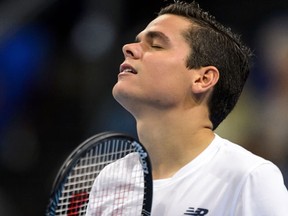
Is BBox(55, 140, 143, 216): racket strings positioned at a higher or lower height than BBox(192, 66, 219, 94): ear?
lower

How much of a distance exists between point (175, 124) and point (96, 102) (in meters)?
2.52

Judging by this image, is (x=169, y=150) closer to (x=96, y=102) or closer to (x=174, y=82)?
(x=174, y=82)

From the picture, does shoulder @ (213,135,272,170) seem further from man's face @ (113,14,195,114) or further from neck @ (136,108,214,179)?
man's face @ (113,14,195,114)

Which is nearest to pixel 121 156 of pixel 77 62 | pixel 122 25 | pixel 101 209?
pixel 101 209

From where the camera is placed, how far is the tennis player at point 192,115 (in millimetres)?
1782

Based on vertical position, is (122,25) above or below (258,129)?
above

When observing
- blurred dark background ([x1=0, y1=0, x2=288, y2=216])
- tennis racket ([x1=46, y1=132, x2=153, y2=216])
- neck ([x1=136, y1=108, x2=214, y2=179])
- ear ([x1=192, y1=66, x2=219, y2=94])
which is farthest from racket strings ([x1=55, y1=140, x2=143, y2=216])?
blurred dark background ([x1=0, y1=0, x2=288, y2=216])

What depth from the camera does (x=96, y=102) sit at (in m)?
4.54

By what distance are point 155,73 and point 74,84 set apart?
268 centimetres

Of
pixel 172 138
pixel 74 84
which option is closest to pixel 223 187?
pixel 172 138

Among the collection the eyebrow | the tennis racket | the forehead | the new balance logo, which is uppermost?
the forehead

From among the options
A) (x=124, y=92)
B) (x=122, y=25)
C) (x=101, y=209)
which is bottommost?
(x=101, y=209)

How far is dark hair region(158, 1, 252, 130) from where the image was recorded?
2152 millimetres

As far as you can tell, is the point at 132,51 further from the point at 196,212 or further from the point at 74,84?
the point at 74,84
